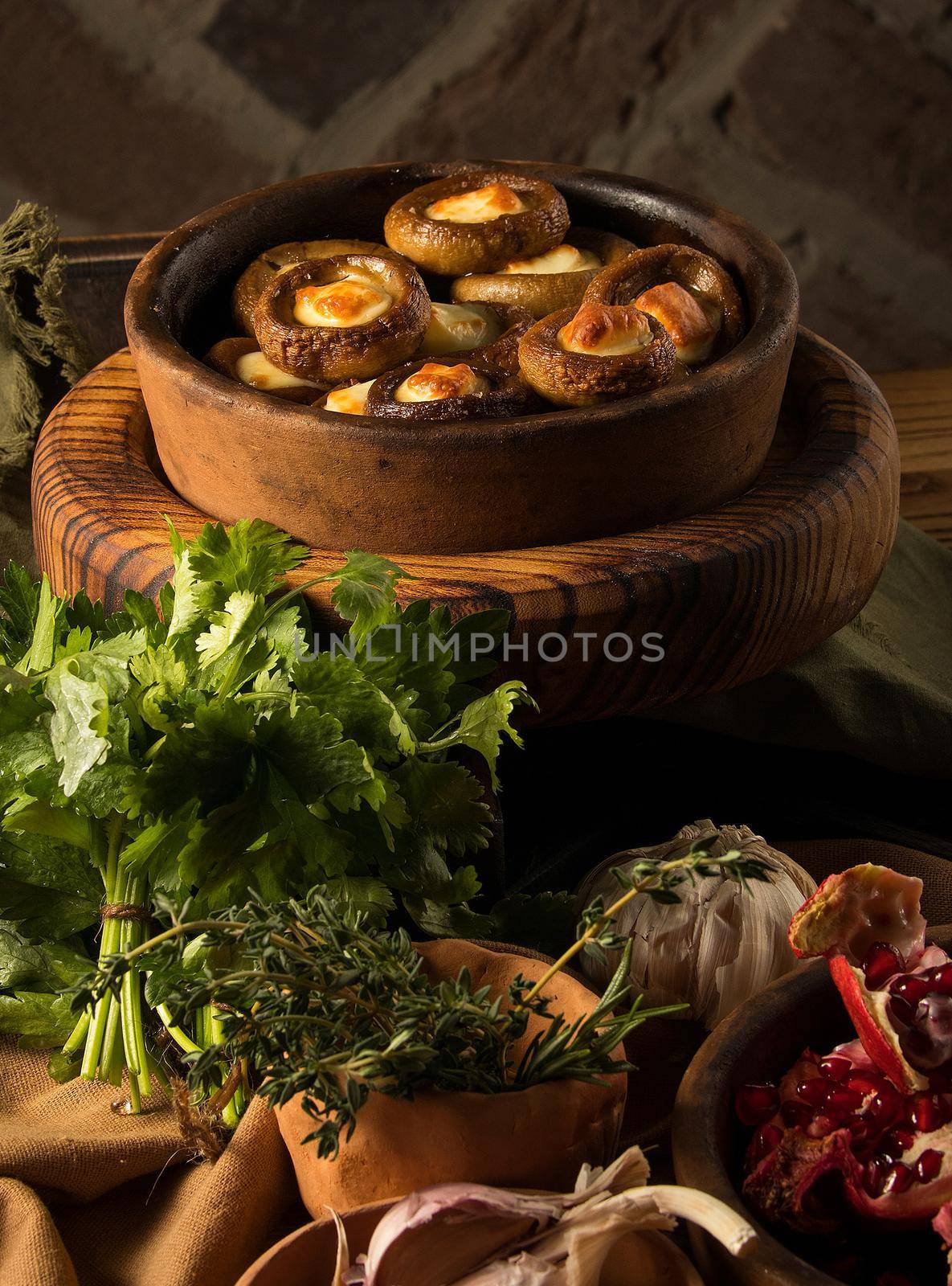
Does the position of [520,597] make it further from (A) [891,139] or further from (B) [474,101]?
(A) [891,139]

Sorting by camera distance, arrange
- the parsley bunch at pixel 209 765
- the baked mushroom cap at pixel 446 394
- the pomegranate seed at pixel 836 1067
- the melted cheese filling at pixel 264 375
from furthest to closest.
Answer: the melted cheese filling at pixel 264 375, the baked mushroom cap at pixel 446 394, the parsley bunch at pixel 209 765, the pomegranate seed at pixel 836 1067

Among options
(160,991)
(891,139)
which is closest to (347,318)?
(160,991)

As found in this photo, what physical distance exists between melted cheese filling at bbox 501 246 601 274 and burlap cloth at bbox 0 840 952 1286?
2.55 feet

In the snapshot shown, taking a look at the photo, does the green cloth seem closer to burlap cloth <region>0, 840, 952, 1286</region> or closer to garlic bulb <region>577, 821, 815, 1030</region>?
garlic bulb <region>577, 821, 815, 1030</region>

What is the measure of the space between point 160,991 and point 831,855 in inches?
23.2

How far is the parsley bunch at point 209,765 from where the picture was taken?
91 centimetres

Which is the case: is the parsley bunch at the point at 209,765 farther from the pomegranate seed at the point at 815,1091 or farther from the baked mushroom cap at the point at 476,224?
the baked mushroom cap at the point at 476,224

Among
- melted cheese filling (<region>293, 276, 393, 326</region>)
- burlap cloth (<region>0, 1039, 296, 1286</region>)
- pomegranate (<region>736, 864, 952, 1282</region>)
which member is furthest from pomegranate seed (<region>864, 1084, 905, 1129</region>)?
melted cheese filling (<region>293, 276, 393, 326</region>)

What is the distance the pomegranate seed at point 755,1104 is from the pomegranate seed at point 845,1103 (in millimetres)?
32

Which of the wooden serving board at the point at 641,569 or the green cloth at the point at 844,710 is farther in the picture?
the green cloth at the point at 844,710

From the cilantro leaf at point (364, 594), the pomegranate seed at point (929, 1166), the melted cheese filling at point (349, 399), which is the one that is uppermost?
the melted cheese filling at point (349, 399)

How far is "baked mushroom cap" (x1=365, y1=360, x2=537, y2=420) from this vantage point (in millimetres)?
1146

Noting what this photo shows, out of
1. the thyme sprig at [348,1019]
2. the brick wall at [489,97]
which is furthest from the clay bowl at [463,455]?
the brick wall at [489,97]

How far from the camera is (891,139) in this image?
2.39m
